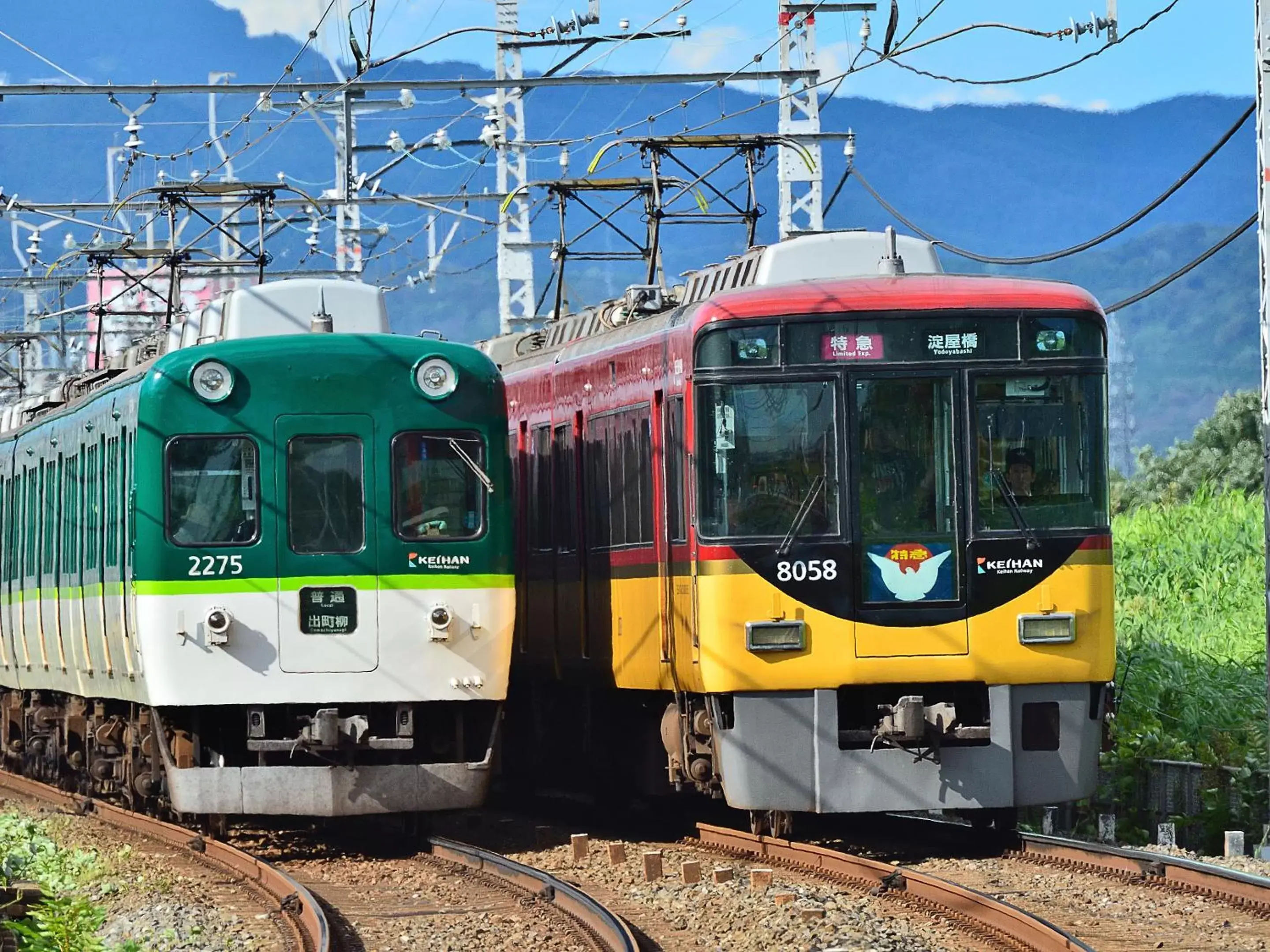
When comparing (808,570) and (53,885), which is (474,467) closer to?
(808,570)

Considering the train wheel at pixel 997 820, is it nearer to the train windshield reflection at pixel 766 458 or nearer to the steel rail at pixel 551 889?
the train windshield reflection at pixel 766 458

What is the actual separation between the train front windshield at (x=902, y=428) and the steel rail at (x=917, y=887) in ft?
5.19

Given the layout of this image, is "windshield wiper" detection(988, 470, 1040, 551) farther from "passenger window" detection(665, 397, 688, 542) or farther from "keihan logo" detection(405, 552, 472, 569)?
"keihan logo" detection(405, 552, 472, 569)

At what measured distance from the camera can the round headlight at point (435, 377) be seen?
44.1 feet

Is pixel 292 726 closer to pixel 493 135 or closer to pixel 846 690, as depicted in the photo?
pixel 846 690

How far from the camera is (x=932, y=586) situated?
12.2 metres

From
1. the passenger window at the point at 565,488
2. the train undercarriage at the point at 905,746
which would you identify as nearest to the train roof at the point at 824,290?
the passenger window at the point at 565,488

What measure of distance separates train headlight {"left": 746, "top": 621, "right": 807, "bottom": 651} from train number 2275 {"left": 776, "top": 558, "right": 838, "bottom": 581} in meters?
0.23

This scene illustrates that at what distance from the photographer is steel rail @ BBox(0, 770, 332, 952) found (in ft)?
33.9

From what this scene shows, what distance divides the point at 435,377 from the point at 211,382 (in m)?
1.27

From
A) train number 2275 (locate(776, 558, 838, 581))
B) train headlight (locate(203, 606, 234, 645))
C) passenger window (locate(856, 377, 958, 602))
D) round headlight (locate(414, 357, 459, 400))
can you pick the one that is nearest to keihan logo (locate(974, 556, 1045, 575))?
passenger window (locate(856, 377, 958, 602))

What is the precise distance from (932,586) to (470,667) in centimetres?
276

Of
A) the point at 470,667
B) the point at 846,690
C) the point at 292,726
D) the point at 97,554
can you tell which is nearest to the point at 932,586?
the point at 846,690

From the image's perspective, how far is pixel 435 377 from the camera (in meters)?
13.5
